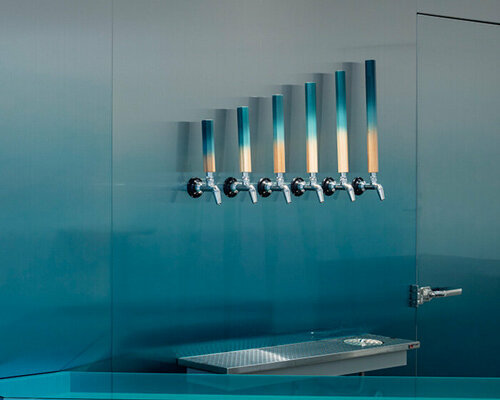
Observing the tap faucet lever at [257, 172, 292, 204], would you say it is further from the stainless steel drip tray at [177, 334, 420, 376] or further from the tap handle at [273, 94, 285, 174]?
the stainless steel drip tray at [177, 334, 420, 376]

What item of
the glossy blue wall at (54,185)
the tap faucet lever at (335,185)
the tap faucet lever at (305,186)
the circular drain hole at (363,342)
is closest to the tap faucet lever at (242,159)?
the tap faucet lever at (305,186)

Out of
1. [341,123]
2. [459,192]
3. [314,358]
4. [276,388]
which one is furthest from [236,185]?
[276,388]

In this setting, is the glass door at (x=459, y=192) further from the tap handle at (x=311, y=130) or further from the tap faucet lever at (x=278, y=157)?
the tap faucet lever at (x=278, y=157)

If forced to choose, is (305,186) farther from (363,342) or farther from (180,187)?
(363,342)

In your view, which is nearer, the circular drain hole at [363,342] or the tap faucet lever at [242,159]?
the tap faucet lever at [242,159]

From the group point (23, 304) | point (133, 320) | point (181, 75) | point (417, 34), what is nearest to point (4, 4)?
point (181, 75)

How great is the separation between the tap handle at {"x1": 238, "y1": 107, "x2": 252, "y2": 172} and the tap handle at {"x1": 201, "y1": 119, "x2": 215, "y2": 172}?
0.33ft

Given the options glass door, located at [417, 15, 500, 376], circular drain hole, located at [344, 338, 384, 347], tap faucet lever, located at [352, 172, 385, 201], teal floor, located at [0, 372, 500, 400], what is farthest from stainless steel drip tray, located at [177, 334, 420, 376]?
teal floor, located at [0, 372, 500, 400]

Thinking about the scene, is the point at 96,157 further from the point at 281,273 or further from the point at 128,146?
the point at 281,273

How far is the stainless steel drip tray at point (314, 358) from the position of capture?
2723 mm

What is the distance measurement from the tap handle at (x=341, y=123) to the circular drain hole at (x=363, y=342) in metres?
0.61

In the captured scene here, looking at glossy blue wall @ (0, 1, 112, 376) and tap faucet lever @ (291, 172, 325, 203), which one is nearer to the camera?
glossy blue wall @ (0, 1, 112, 376)

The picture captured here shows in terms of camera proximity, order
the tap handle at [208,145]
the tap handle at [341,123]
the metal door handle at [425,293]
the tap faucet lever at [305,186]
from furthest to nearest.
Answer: the metal door handle at [425,293]
the tap handle at [341,123]
the tap faucet lever at [305,186]
the tap handle at [208,145]

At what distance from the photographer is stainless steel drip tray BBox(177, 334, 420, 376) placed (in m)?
2.72
